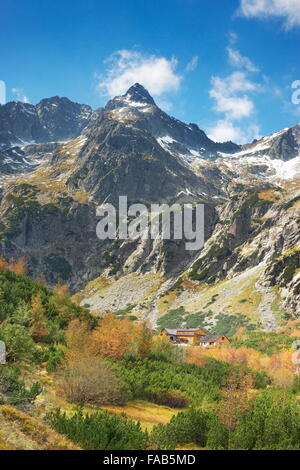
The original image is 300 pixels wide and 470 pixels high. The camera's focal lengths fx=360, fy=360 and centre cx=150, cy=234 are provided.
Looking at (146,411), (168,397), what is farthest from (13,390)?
(168,397)

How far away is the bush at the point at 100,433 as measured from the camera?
50.6 feet

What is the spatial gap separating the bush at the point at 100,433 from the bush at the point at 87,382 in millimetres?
5730

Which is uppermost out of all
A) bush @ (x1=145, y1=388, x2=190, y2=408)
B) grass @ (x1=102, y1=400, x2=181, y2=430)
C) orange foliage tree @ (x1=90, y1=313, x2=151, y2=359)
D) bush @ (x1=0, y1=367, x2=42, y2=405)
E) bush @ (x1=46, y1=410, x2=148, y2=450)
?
bush @ (x1=0, y1=367, x2=42, y2=405)

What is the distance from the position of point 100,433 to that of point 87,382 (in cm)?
835

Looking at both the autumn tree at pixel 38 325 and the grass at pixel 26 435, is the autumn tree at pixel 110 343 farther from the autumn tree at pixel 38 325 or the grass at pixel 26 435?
the grass at pixel 26 435

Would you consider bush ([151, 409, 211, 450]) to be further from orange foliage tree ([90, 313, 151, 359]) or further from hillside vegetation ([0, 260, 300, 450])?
orange foliage tree ([90, 313, 151, 359])

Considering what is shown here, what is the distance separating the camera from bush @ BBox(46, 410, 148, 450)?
15.4 meters

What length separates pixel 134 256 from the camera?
197000mm

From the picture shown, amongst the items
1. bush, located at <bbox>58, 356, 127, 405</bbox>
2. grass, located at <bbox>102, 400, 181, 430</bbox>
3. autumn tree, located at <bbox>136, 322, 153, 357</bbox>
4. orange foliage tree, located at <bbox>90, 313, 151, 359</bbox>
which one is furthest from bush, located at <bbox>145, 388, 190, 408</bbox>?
autumn tree, located at <bbox>136, 322, 153, 357</bbox>

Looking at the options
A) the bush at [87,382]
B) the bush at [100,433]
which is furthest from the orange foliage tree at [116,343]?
the bush at [100,433]

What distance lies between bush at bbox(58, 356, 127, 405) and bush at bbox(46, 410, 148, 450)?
226 inches

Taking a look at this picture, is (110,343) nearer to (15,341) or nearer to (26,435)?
(15,341)
